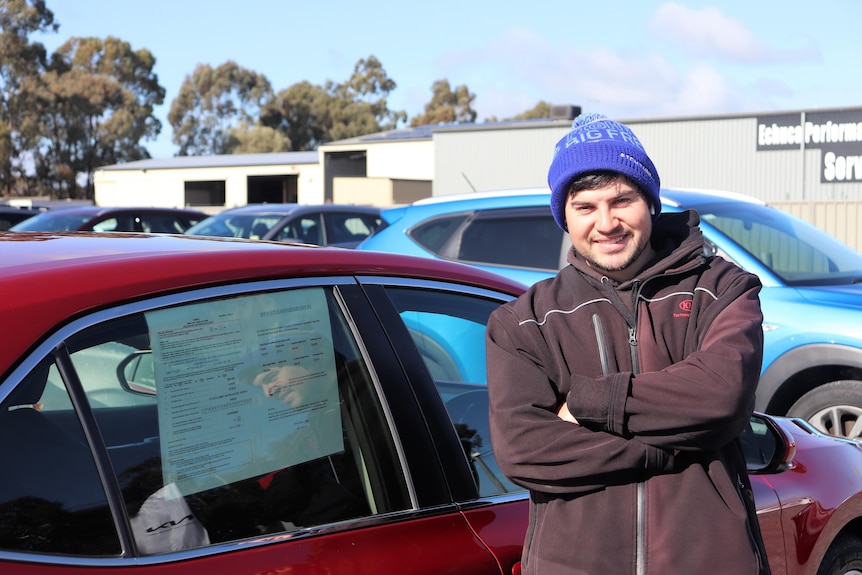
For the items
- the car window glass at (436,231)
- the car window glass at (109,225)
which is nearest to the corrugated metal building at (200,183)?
the car window glass at (109,225)

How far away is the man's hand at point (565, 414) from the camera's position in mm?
2000

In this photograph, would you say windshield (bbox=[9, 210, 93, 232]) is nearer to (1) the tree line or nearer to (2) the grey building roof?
(2) the grey building roof

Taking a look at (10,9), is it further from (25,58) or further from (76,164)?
(76,164)

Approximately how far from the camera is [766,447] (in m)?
3.17

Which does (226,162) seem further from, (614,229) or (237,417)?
(614,229)

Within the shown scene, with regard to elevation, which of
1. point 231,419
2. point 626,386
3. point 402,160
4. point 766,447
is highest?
point 402,160

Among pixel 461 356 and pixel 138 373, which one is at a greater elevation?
pixel 138 373

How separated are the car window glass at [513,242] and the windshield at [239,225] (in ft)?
19.0

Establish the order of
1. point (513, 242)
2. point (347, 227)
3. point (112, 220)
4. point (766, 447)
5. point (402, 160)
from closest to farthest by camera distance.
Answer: point (766, 447), point (513, 242), point (347, 227), point (112, 220), point (402, 160)

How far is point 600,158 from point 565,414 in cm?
56

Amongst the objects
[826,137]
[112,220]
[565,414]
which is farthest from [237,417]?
[826,137]

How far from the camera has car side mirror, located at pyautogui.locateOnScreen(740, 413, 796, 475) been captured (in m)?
3.08

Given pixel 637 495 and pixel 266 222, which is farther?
pixel 266 222

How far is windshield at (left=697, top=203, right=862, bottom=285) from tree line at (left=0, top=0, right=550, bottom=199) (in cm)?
5325
